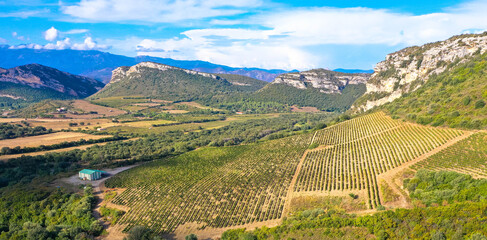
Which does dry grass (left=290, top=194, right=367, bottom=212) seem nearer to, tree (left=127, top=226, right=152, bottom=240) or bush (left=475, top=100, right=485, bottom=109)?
tree (left=127, top=226, right=152, bottom=240)

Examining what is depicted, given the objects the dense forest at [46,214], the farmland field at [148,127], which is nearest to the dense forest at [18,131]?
the farmland field at [148,127]

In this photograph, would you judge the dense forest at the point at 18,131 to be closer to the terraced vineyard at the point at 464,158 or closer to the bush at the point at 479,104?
the terraced vineyard at the point at 464,158

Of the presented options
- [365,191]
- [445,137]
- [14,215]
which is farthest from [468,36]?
[14,215]

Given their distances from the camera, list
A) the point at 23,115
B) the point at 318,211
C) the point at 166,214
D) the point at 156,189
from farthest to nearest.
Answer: the point at 23,115 → the point at 156,189 → the point at 166,214 → the point at 318,211

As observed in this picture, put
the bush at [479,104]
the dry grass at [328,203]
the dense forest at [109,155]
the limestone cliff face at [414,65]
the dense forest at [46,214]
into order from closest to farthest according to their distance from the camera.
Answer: the dense forest at [46,214]
the dry grass at [328,203]
the bush at [479,104]
the dense forest at [109,155]
the limestone cliff face at [414,65]

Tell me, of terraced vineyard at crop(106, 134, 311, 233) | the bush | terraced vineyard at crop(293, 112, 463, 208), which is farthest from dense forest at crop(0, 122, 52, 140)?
the bush

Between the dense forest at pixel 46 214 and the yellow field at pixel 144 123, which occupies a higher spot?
the yellow field at pixel 144 123

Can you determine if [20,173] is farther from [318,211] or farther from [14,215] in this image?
[318,211]

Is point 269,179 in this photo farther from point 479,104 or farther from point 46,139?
point 46,139
